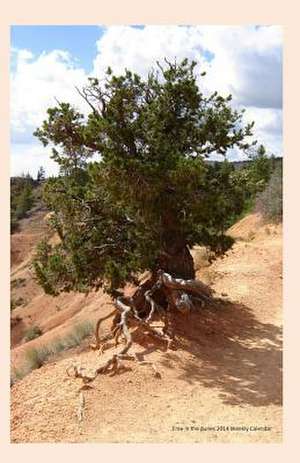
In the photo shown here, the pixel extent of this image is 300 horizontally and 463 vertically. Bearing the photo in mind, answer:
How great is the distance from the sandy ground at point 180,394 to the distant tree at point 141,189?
3.38ft

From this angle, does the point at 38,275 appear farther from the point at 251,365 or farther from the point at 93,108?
the point at 251,365

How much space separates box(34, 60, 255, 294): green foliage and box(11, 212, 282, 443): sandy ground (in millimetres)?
1742

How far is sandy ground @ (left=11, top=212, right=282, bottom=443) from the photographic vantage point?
8.81 m

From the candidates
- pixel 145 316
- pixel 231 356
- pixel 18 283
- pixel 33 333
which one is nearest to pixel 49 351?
pixel 145 316

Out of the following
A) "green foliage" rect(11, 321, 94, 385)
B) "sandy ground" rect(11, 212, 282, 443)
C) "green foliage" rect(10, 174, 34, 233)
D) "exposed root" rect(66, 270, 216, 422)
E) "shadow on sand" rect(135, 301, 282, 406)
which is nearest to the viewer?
"sandy ground" rect(11, 212, 282, 443)

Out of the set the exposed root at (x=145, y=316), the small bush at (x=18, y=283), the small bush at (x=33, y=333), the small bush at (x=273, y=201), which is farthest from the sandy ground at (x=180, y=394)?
the small bush at (x=18, y=283)

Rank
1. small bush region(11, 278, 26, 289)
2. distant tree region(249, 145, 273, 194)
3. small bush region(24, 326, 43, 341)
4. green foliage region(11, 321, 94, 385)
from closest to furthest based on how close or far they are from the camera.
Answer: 1. distant tree region(249, 145, 273, 194)
2. green foliage region(11, 321, 94, 385)
3. small bush region(24, 326, 43, 341)
4. small bush region(11, 278, 26, 289)

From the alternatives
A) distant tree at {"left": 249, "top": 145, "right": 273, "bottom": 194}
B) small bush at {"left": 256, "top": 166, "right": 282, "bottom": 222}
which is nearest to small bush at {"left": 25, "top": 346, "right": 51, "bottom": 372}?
distant tree at {"left": 249, "top": 145, "right": 273, "bottom": 194}

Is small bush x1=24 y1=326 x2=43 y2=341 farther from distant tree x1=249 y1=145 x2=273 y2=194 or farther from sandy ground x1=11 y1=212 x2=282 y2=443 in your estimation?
distant tree x1=249 y1=145 x2=273 y2=194

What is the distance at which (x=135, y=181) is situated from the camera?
10.8 m

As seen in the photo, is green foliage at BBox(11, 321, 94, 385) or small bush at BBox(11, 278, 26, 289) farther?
small bush at BBox(11, 278, 26, 289)

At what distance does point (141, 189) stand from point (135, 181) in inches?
7.8

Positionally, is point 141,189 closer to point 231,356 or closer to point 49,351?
point 231,356

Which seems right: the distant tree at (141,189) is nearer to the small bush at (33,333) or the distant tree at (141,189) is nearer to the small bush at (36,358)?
the small bush at (36,358)
